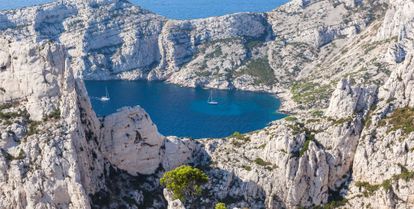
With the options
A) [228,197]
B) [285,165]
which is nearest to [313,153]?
[285,165]

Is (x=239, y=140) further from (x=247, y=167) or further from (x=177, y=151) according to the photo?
(x=177, y=151)

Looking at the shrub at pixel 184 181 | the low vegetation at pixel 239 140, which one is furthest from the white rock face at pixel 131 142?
the low vegetation at pixel 239 140

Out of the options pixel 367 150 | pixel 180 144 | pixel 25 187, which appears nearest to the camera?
pixel 25 187

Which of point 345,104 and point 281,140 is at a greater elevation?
point 345,104

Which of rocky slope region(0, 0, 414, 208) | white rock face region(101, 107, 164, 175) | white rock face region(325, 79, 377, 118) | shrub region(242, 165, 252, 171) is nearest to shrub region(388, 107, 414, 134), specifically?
rocky slope region(0, 0, 414, 208)

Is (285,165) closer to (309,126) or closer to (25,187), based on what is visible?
(309,126)

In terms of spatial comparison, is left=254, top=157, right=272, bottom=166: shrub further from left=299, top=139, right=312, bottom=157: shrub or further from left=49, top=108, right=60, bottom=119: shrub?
left=49, top=108, right=60, bottom=119: shrub

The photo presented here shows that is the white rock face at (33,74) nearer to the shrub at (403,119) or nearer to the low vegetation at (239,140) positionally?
the low vegetation at (239,140)
